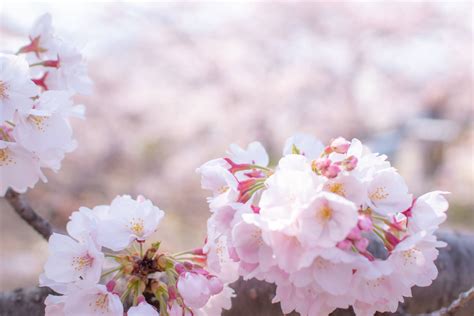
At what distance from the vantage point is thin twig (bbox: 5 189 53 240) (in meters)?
0.95

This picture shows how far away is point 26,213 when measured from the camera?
37.9 inches

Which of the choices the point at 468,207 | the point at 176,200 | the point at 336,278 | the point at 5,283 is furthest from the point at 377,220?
the point at 468,207

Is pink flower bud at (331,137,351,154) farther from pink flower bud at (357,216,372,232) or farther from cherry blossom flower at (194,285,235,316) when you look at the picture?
cherry blossom flower at (194,285,235,316)

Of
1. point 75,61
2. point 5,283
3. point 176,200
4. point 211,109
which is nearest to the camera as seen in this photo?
point 75,61

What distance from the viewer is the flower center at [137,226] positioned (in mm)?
633

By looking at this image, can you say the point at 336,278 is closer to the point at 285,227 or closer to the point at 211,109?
the point at 285,227

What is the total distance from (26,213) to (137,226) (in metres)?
0.42

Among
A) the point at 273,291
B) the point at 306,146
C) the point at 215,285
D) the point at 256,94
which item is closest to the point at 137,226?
the point at 215,285

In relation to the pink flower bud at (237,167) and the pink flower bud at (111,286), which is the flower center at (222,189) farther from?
the pink flower bud at (111,286)

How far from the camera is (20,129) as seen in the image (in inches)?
24.6

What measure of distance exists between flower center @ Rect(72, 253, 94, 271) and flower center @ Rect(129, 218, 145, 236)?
6 centimetres

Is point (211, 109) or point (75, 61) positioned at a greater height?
point (211, 109)

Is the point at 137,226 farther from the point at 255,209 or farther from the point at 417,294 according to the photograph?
the point at 417,294

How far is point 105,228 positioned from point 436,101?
628 centimetres
